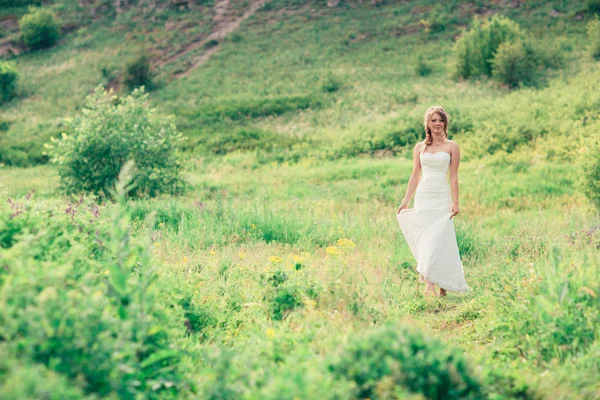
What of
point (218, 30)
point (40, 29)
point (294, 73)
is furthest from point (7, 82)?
point (294, 73)

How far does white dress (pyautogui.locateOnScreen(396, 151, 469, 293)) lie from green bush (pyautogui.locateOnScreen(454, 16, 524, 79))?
24.7 metres

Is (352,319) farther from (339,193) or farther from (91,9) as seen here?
(91,9)

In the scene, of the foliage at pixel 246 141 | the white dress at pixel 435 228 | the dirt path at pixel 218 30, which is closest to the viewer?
the white dress at pixel 435 228

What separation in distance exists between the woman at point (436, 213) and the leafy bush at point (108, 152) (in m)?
8.35

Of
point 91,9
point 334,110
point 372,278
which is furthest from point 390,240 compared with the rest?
point 91,9

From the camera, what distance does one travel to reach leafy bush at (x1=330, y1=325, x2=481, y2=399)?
284 centimetres

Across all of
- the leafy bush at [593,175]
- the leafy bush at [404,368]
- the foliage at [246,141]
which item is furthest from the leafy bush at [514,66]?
the leafy bush at [404,368]

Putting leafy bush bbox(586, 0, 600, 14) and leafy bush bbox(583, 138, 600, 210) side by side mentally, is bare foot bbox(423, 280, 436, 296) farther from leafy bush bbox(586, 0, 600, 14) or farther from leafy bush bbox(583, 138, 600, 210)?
leafy bush bbox(586, 0, 600, 14)

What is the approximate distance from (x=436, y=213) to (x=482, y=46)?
25.9 m

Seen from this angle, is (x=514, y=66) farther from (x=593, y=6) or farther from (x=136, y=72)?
(x=136, y=72)

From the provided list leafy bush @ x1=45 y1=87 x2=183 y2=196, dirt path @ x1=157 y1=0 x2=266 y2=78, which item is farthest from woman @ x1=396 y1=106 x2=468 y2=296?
dirt path @ x1=157 y1=0 x2=266 y2=78

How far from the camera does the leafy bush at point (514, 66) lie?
88.7 ft

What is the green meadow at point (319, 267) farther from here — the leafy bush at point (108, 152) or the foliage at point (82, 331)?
the leafy bush at point (108, 152)

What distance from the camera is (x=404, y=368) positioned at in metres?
2.88
